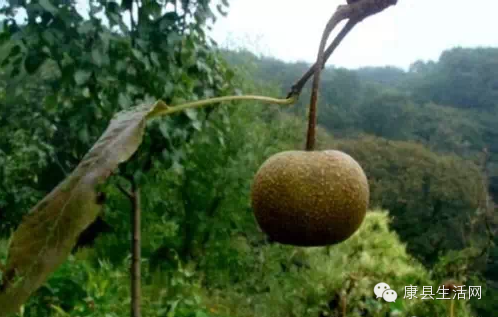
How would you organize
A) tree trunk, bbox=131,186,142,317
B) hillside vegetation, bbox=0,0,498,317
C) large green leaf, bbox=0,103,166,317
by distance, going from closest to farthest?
large green leaf, bbox=0,103,166,317 < hillside vegetation, bbox=0,0,498,317 < tree trunk, bbox=131,186,142,317

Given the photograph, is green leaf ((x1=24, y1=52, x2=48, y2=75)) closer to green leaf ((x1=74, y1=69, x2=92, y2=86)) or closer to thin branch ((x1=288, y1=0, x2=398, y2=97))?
green leaf ((x1=74, y1=69, x2=92, y2=86))

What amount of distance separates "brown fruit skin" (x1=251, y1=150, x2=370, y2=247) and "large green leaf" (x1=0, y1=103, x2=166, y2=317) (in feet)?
0.38

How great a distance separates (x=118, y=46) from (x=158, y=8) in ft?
0.48

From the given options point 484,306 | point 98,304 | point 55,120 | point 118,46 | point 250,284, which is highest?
point 118,46

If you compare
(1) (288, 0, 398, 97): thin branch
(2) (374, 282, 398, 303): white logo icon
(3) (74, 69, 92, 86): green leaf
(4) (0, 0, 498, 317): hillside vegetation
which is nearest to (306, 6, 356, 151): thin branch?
(1) (288, 0, 398, 97): thin branch

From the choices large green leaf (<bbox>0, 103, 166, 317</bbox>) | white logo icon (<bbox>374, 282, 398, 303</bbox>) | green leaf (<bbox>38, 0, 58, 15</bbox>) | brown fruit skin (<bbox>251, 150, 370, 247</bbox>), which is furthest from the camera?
white logo icon (<bbox>374, 282, 398, 303</bbox>)

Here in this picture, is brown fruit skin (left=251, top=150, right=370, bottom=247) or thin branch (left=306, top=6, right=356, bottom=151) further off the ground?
thin branch (left=306, top=6, right=356, bottom=151)

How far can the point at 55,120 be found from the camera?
394 cm

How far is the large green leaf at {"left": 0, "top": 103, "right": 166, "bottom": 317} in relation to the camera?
0.86 ft

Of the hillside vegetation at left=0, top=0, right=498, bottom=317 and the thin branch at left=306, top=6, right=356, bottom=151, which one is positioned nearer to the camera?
the thin branch at left=306, top=6, right=356, bottom=151

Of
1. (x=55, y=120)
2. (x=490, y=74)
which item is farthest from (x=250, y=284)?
(x=490, y=74)

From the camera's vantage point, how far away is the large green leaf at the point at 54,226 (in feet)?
0.86

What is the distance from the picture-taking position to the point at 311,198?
40 centimetres

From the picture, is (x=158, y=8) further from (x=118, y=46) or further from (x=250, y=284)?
(x=250, y=284)
